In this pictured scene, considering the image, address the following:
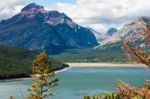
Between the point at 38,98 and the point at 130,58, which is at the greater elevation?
the point at 130,58

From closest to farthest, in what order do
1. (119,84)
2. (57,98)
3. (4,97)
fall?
(119,84) < (57,98) < (4,97)

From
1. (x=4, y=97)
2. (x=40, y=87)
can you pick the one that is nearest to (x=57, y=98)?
(x=4, y=97)

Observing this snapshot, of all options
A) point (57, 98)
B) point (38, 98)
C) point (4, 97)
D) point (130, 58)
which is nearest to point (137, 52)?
point (130, 58)

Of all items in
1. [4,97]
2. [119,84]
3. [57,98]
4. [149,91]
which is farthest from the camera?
[4,97]

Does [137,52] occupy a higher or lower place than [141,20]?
lower

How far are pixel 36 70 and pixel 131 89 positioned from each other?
31.7m

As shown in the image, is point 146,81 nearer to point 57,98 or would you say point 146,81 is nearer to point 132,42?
point 132,42

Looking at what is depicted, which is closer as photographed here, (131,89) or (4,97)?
(131,89)

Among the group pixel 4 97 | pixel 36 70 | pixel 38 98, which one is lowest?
pixel 4 97

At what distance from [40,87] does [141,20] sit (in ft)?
110

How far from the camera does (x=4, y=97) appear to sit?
152250mm

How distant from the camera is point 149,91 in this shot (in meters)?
18.5

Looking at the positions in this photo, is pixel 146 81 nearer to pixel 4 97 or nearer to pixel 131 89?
pixel 131 89

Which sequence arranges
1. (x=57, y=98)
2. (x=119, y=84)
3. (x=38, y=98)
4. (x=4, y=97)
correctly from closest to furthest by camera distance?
(x=119, y=84) → (x=38, y=98) → (x=57, y=98) → (x=4, y=97)
